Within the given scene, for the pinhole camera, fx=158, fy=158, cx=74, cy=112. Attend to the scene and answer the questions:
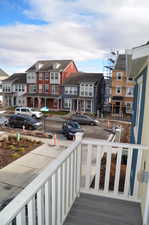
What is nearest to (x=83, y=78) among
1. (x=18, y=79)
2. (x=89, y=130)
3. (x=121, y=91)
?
(x=121, y=91)

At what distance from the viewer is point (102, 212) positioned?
2568mm

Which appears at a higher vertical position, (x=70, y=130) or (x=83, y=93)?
(x=83, y=93)

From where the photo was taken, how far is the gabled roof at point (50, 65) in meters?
28.4

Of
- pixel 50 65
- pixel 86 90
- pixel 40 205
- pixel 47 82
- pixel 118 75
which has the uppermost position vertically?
pixel 50 65

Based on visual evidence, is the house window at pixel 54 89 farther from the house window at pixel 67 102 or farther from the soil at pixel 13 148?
the soil at pixel 13 148

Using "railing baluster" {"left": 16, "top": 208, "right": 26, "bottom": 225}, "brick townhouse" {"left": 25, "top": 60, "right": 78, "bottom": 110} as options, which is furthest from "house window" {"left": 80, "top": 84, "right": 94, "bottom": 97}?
"railing baluster" {"left": 16, "top": 208, "right": 26, "bottom": 225}

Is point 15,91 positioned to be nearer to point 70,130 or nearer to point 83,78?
point 83,78

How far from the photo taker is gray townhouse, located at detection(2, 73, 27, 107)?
31.0 metres

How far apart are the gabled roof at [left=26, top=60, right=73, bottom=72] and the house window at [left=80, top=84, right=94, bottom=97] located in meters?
5.07

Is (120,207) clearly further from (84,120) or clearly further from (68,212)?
(84,120)

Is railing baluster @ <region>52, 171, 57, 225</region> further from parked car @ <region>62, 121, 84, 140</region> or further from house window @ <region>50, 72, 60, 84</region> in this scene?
house window @ <region>50, 72, 60, 84</region>

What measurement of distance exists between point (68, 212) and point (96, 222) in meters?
0.45

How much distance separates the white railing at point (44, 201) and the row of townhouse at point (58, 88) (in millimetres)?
24756

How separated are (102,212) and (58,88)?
2686cm
